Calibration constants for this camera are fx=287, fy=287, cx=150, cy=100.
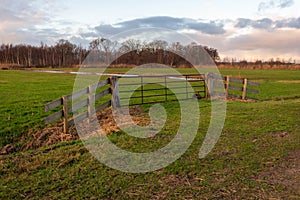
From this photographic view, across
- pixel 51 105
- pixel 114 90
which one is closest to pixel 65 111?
pixel 51 105

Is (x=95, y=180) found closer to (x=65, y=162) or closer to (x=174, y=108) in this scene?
(x=65, y=162)

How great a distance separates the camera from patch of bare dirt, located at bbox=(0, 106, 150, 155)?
7.51 m

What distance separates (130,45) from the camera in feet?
47.1

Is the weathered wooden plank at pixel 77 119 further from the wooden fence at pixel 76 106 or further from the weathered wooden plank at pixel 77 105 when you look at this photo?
the weathered wooden plank at pixel 77 105

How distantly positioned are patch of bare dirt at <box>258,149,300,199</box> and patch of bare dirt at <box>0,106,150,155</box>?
3860 mm

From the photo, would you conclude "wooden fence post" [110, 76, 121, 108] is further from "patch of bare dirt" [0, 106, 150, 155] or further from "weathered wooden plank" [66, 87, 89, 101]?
"weathered wooden plank" [66, 87, 89, 101]

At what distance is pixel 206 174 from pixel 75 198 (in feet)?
6.67

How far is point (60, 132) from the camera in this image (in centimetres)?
798

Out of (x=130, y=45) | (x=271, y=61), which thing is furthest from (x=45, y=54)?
(x=130, y=45)

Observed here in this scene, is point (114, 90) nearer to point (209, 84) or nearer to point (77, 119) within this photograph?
point (77, 119)

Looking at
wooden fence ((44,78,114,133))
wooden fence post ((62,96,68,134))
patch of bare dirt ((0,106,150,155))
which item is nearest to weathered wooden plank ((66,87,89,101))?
wooden fence ((44,78,114,133))

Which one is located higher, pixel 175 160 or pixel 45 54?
pixel 45 54

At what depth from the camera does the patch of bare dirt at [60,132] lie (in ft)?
24.6

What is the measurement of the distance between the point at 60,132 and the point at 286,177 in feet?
19.1
